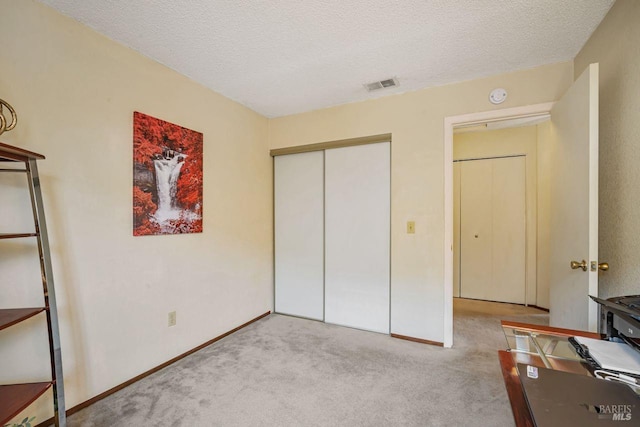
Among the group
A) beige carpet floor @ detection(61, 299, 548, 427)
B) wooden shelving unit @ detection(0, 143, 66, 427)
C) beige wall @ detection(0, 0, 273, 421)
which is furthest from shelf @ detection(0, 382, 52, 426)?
beige carpet floor @ detection(61, 299, 548, 427)

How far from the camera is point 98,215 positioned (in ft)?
5.86

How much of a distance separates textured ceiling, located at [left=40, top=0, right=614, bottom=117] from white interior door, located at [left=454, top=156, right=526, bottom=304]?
198 cm

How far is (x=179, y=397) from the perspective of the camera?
1806mm

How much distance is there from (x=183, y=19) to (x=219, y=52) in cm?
36

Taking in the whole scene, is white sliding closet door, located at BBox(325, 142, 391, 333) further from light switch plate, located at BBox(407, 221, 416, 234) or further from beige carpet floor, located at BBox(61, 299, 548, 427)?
beige carpet floor, located at BBox(61, 299, 548, 427)

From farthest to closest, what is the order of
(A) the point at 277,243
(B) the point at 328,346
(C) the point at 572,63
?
(A) the point at 277,243 → (B) the point at 328,346 → (C) the point at 572,63

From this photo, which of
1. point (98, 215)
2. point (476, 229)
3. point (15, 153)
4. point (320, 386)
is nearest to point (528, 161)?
point (476, 229)

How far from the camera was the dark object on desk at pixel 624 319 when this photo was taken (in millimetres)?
944

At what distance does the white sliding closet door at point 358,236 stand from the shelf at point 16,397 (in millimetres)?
2334

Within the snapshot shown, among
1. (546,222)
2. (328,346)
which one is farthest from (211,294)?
(546,222)

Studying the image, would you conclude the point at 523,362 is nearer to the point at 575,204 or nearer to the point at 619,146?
the point at 575,204

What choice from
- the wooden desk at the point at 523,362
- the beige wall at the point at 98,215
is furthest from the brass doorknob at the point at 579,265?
the beige wall at the point at 98,215

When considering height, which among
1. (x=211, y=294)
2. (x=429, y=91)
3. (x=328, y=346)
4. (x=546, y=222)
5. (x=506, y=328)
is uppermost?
(x=429, y=91)

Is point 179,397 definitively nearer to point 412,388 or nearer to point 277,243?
point 412,388
